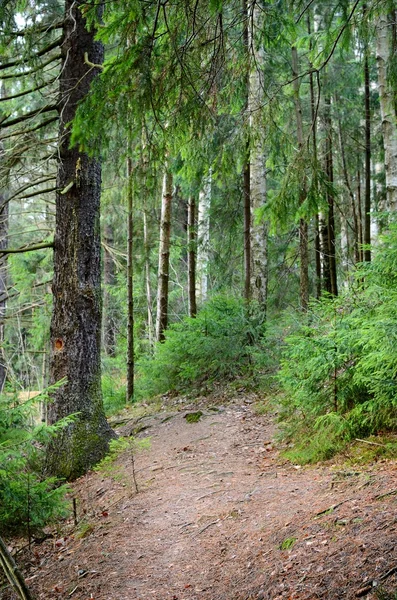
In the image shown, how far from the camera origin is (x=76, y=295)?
7.38m

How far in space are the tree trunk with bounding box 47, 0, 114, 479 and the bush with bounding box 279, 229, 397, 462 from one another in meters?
2.82

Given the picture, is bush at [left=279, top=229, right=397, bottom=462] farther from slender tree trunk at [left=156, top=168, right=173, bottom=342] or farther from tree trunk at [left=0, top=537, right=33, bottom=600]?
slender tree trunk at [left=156, top=168, right=173, bottom=342]

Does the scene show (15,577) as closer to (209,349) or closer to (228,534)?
(228,534)

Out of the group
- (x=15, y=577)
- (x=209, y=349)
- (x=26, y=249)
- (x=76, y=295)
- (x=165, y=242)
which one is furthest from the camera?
(x=165, y=242)

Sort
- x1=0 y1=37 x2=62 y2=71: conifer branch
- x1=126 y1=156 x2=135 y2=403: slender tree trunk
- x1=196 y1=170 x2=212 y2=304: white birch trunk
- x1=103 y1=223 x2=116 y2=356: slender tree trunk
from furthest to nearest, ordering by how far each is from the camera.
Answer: x1=103 y1=223 x2=116 y2=356: slender tree trunk → x1=196 y1=170 x2=212 y2=304: white birch trunk → x1=126 y1=156 x2=135 y2=403: slender tree trunk → x1=0 y1=37 x2=62 y2=71: conifer branch

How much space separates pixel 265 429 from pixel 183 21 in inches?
221

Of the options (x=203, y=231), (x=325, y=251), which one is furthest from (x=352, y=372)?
(x=203, y=231)

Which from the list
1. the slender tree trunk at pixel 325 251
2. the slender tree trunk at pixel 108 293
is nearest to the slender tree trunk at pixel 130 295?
the slender tree trunk at pixel 325 251

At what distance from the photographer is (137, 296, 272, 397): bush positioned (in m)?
10.7

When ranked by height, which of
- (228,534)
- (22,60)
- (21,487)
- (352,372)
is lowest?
(228,534)

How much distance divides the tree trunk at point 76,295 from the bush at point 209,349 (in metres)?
3.56

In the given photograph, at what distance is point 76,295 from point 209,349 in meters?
4.01

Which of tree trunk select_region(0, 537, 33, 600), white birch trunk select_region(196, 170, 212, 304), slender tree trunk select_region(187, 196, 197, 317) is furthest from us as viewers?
white birch trunk select_region(196, 170, 212, 304)

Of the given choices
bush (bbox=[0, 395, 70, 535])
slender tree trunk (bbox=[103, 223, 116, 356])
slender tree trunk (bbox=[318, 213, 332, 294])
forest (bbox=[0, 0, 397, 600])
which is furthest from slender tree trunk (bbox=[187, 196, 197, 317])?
bush (bbox=[0, 395, 70, 535])
